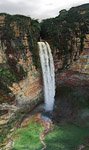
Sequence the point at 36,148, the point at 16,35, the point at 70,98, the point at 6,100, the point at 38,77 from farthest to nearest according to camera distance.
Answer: the point at 70,98
the point at 38,77
the point at 16,35
the point at 6,100
the point at 36,148

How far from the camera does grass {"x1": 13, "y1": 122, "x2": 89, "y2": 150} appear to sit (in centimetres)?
2808

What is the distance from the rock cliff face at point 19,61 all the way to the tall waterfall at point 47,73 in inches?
24.3

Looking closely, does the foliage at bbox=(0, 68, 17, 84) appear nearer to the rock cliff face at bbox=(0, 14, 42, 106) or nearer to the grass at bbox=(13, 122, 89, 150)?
the rock cliff face at bbox=(0, 14, 42, 106)

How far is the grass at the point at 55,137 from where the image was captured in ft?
92.1

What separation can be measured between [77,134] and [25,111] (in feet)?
16.8

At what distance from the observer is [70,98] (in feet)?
120

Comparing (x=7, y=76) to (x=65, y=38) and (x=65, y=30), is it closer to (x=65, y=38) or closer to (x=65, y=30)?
(x=65, y=38)

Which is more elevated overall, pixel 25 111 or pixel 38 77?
pixel 38 77

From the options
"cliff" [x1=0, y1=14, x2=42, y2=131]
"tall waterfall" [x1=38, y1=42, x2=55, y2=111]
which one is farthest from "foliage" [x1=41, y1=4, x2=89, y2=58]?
"cliff" [x1=0, y1=14, x2=42, y2=131]

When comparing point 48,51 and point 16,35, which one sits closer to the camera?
point 16,35

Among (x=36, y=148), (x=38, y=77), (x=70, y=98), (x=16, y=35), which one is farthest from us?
(x=70, y=98)

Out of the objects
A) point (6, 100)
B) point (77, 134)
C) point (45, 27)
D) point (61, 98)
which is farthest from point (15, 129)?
point (45, 27)

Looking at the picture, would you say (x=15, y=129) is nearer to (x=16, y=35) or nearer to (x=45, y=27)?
(x=16, y=35)

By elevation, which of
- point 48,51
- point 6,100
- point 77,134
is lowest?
point 77,134
